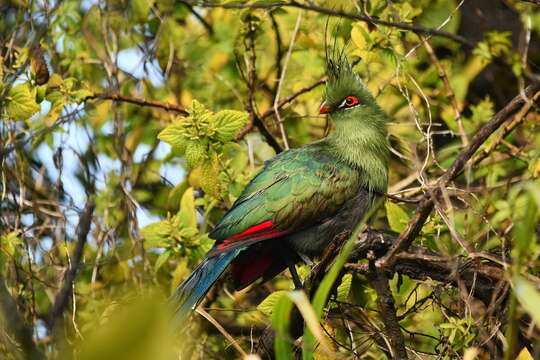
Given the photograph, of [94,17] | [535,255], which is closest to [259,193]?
[535,255]

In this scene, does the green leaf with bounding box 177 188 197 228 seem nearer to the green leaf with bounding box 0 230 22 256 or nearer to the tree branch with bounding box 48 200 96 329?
the green leaf with bounding box 0 230 22 256

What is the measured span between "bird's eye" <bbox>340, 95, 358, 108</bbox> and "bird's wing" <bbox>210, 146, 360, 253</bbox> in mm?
391

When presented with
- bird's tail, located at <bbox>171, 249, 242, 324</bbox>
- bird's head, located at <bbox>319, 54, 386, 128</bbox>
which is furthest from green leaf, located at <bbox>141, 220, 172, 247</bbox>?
bird's head, located at <bbox>319, 54, 386, 128</bbox>

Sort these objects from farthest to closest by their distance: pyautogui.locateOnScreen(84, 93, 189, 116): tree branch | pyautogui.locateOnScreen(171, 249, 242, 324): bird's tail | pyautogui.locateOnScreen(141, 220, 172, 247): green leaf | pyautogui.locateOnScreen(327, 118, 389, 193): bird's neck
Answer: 1. pyautogui.locateOnScreen(84, 93, 189, 116): tree branch
2. pyautogui.locateOnScreen(141, 220, 172, 247): green leaf
3. pyautogui.locateOnScreen(327, 118, 389, 193): bird's neck
4. pyautogui.locateOnScreen(171, 249, 242, 324): bird's tail

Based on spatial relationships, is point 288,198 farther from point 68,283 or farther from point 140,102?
point 68,283

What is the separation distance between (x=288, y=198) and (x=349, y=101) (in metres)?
0.70

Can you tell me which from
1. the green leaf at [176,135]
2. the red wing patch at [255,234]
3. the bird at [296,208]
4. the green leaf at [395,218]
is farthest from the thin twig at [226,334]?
the green leaf at [395,218]

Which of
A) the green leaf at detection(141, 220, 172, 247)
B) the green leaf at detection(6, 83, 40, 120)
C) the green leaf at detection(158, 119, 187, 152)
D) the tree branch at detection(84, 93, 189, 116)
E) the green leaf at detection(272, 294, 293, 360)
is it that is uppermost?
the green leaf at detection(6, 83, 40, 120)

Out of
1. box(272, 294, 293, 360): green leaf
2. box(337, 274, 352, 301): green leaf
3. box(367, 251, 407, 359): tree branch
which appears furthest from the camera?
box(337, 274, 352, 301): green leaf

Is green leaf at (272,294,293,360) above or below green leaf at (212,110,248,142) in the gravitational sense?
below

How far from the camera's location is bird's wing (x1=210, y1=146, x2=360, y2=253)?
396 cm

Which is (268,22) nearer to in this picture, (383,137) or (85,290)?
(383,137)

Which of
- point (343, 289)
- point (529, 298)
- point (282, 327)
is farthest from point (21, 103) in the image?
point (529, 298)

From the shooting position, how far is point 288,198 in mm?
4027
